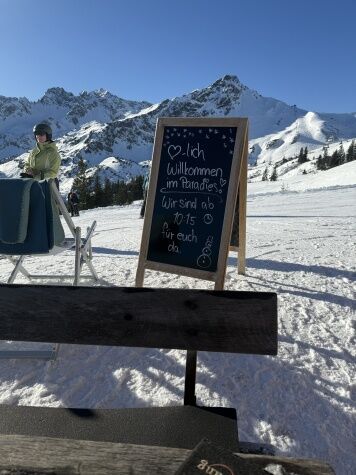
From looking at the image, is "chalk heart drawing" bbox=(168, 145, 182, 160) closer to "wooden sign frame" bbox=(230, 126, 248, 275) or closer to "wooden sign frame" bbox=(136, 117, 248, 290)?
"wooden sign frame" bbox=(136, 117, 248, 290)

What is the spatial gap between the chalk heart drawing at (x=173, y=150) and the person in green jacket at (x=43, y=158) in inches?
53.2

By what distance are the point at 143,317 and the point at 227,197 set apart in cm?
206

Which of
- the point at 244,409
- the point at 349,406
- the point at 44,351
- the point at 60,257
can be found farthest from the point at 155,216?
the point at 60,257

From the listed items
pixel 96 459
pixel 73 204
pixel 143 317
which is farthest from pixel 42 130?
pixel 73 204

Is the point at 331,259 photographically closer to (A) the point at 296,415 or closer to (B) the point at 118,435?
(A) the point at 296,415

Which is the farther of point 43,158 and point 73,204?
point 73,204


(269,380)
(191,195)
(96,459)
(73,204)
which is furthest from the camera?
(73,204)

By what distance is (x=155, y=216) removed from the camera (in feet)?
12.3

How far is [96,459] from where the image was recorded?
1.21 m

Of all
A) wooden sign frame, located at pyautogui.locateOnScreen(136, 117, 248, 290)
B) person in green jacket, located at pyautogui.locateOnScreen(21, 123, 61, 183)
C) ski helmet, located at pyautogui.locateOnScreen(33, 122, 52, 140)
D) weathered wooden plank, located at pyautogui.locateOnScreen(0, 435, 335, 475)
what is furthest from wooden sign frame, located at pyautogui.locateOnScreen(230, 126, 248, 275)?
weathered wooden plank, located at pyautogui.locateOnScreen(0, 435, 335, 475)

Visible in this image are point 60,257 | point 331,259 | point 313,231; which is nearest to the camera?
point 331,259

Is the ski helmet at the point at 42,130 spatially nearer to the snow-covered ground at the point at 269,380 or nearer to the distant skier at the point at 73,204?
the snow-covered ground at the point at 269,380

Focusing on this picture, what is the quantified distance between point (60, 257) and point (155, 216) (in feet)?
10.0

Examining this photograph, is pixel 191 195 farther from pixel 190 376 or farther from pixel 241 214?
pixel 190 376
